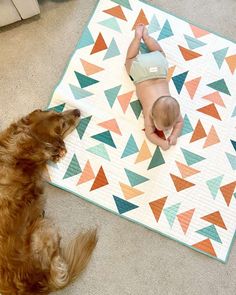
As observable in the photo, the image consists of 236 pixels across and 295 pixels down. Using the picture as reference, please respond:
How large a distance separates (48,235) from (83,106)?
43 cm

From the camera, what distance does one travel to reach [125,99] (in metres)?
1.22

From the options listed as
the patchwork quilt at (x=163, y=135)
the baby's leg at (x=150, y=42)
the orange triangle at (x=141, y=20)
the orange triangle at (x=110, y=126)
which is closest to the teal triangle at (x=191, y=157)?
the patchwork quilt at (x=163, y=135)

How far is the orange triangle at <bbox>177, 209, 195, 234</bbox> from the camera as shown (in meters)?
1.18

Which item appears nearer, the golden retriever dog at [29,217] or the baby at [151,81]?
the golden retriever dog at [29,217]

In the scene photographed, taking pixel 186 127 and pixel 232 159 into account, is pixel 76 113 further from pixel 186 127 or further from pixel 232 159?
pixel 232 159

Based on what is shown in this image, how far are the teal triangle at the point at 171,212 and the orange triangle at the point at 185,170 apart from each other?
0.11m

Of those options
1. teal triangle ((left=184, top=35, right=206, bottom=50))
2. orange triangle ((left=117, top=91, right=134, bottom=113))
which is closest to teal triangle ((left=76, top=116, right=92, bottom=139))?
orange triangle ((left=117, top=91, right=134, bottom=113))

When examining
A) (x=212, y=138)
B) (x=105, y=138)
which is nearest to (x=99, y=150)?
(x=105, y=138)

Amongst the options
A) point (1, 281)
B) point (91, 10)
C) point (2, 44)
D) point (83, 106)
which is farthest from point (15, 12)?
point (1, 281)

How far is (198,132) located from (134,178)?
0.26 m

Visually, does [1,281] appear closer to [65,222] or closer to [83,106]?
[65,222]

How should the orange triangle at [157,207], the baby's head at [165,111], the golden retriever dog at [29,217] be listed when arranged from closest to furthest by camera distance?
1. the golden retriever dog at [29,217]
2. the baby's head at [165,111]
3. the orange triangle at [157,207]

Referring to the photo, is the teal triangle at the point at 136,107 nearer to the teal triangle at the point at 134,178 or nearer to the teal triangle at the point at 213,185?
the teal triangle at the point at 134,178

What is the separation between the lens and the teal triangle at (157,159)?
47.0 inches
